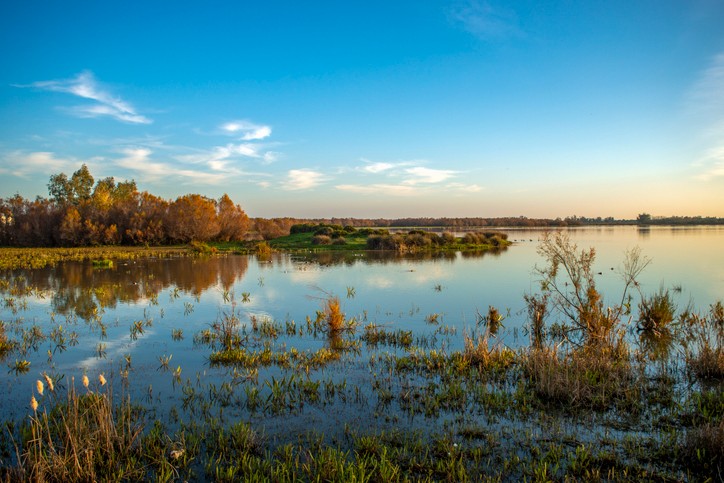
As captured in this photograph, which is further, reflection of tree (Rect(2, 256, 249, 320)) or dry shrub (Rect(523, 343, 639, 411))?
reflection of tree (Rect(2, 256, 249, 320))

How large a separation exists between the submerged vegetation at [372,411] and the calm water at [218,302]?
18 centimetres

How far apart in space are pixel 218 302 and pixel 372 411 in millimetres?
11422

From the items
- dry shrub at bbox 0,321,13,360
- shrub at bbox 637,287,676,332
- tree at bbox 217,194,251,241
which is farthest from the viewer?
tree at bbox 217,194,251,241

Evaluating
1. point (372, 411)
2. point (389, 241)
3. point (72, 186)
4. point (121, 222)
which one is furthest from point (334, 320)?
point (72, 186)

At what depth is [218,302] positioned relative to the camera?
17141 mm

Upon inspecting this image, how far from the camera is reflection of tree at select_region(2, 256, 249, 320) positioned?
671 inches

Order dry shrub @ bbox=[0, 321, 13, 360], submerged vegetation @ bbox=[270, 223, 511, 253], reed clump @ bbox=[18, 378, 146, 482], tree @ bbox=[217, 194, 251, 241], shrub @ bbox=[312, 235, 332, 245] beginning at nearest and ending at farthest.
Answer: reed clump @ bbox=[18, 378, 146, 482] < dry shrub @ bbox=[0, 321, 13, 360] < submerged vegetation @ bbox=[270, 223, 511, 253] < shrub @ bbox=[312, 235, 332, 245] < tree @ bbox=[217, 194, 251, 241]

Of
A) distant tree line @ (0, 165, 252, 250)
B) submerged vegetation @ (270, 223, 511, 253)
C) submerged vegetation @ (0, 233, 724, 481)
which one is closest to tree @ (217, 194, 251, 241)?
distant tree line @ (0, 165, 252, 250)

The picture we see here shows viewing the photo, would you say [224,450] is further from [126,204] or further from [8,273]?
[126,204]

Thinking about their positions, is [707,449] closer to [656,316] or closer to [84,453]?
[84,453]

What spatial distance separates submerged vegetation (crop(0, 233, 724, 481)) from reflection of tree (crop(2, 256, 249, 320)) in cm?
489

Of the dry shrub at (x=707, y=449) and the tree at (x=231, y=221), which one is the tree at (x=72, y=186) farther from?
the dry shrub at (x=707, y=449)

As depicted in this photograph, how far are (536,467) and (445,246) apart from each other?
4323cm

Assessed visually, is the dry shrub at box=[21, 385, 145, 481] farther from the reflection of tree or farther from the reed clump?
the reflection of tree
